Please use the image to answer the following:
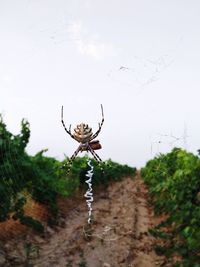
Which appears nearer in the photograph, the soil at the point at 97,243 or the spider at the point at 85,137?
the spider at the point at 85,137

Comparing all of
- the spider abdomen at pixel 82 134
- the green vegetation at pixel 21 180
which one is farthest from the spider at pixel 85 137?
the green vegetation at pixel 21 180

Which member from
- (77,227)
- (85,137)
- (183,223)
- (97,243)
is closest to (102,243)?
(97,243)

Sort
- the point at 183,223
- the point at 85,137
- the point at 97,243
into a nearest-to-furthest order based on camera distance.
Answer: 1. the point at 85,137
2. the point at 183,223
3. the point at 97,243

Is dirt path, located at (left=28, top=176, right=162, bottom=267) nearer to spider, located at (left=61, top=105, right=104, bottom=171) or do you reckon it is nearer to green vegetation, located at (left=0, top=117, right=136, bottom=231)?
green vegetation, located at (left=0, top=117, right=136, bottom=231)

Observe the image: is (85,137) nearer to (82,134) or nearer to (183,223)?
(82,134)

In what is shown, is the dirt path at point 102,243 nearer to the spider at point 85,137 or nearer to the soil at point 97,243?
the soil at point 97,243

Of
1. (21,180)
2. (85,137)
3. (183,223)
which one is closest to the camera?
(85,137)

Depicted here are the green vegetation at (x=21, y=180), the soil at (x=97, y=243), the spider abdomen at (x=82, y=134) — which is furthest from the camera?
the green vegetation at (x=21, y=180)

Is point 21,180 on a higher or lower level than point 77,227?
higher

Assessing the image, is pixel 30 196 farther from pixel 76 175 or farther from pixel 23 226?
pixel 76 175

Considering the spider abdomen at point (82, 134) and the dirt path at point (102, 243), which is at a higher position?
the spider abdomen at point (82, 134)
